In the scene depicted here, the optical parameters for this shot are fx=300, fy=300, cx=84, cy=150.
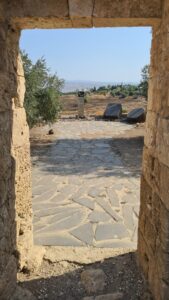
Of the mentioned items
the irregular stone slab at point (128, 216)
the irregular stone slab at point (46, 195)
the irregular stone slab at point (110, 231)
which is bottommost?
the irregular stone slab at point (110, 231)

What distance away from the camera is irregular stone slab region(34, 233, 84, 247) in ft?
13.8

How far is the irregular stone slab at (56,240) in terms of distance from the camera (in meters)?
4.21

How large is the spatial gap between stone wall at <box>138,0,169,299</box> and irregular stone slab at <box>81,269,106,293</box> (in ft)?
1.59

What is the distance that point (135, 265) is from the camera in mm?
3604

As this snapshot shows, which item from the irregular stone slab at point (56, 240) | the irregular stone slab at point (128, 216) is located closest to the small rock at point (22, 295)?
the irregular stone slab at point (56, 240)

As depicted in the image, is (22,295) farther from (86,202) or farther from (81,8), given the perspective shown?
(81,8)

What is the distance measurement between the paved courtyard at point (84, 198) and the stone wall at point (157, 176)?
3.59ft

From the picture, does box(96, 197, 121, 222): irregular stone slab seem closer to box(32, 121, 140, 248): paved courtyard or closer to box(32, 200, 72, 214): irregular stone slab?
box(32, 121, 140, 248): paved courtyard

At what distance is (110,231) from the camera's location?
4.60 meters

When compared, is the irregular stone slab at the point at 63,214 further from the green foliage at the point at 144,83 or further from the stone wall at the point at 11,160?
the green foliage at the point at 144,83

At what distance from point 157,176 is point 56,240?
82.5 inches

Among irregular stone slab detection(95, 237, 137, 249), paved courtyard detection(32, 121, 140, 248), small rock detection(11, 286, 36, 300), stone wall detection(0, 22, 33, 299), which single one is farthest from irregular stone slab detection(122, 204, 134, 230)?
small rock detection(11, 286, 36, 300)

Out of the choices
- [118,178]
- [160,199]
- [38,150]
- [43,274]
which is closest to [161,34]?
[160,199]

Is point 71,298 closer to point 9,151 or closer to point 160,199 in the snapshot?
point 160,199
